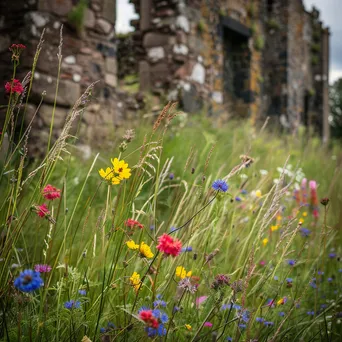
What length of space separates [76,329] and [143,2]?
6.13 m

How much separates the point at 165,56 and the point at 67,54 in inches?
82.5

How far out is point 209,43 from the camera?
23.0 ft

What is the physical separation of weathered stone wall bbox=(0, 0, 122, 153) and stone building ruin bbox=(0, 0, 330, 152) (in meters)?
0.01

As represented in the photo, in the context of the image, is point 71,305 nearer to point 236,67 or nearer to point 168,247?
point 168,247

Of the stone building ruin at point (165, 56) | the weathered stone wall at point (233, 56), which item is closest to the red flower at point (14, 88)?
the stone building ruin at point (165, 56)

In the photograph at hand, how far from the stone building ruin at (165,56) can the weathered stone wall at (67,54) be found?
1cm

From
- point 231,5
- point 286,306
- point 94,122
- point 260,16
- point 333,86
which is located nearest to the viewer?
point 286,306

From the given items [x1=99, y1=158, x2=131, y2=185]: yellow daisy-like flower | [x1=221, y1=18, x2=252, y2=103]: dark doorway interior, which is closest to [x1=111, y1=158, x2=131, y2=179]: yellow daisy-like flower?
[x1=99, y1=158, x2=131, y2=185]: yellow daisy-like flower

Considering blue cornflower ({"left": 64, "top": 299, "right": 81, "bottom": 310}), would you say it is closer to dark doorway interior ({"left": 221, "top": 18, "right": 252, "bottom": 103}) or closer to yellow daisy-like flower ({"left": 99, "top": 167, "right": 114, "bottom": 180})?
yellow daisy-like flower ({"left": 99, "top": 167, "right": 114, "bottom": 180})

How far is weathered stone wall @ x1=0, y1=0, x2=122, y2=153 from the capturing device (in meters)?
4.31

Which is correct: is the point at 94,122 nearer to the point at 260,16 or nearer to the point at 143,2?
the point at 143,2

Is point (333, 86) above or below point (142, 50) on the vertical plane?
above

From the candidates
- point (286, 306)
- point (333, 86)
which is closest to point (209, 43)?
point (286, 306)

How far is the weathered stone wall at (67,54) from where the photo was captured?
4312mm
